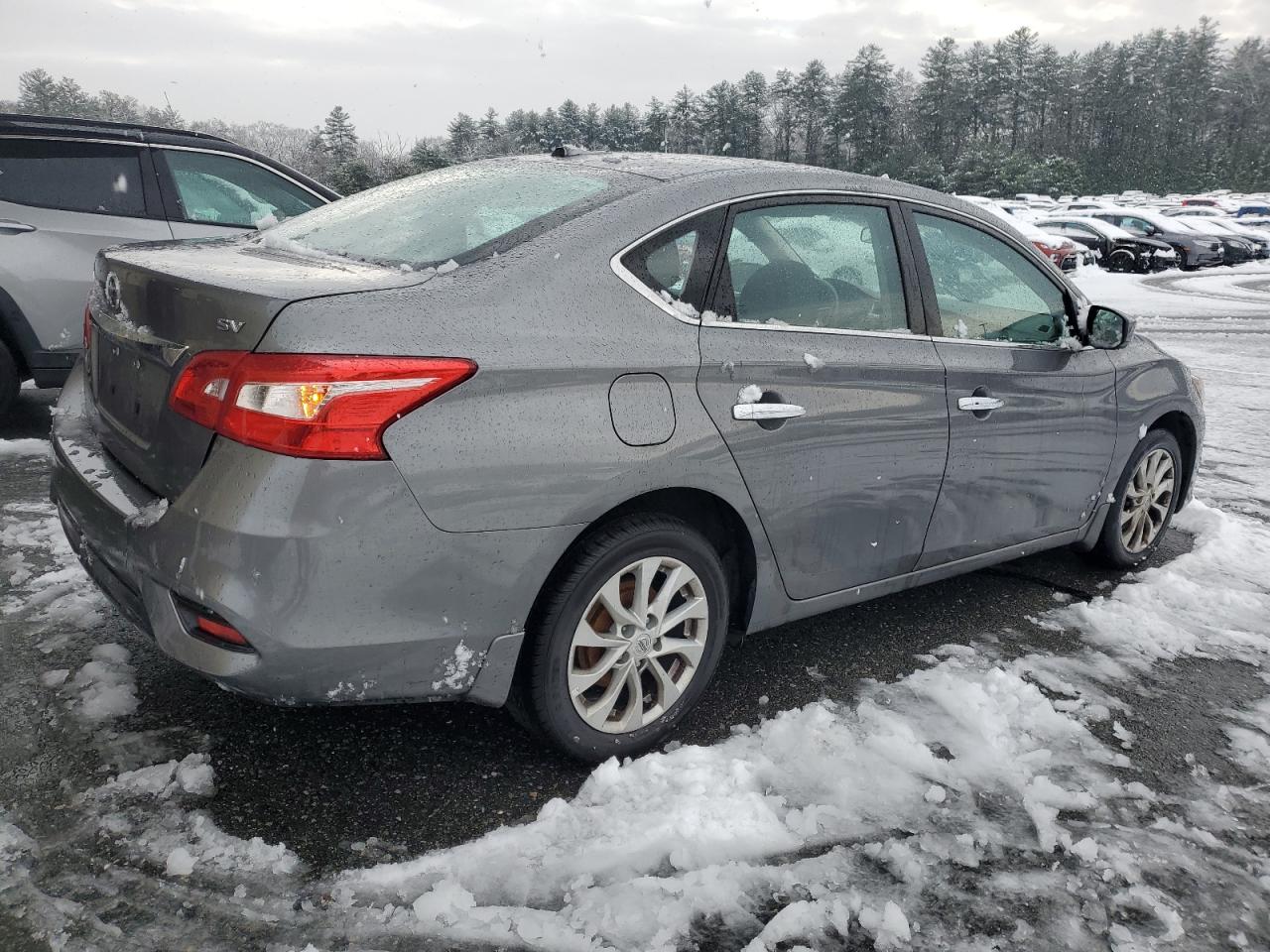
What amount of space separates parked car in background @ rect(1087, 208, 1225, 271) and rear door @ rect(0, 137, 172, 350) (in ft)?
94.3

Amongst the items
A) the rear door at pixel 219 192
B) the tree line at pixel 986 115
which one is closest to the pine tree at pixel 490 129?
the tree line at pixel 986 115

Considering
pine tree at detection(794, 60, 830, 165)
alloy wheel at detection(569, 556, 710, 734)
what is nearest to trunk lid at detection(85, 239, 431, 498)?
alloy wheel at detection(569, 556, 710, 734)

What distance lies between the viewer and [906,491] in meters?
3.22

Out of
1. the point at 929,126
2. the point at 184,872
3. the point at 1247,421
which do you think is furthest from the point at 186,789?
the point at 929,126

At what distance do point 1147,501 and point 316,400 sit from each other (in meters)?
3.84

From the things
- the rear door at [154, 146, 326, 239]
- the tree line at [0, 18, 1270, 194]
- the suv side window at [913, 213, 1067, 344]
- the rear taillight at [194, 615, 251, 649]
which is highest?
the tree line at [0, 18, 1270, 194]

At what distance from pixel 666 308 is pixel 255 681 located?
1354 millimetres

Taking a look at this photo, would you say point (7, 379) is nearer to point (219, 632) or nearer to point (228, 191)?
point (228, 191)

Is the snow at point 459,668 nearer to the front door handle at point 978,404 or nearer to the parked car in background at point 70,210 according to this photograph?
the front door handle at point 978,404

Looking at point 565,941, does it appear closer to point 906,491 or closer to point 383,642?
point 383,642

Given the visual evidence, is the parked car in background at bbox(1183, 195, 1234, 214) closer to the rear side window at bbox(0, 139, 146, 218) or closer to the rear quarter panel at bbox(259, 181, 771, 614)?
the rear side window at bbox(0, 139, 146, 218)

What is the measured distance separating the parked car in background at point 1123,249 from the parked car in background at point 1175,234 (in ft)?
1.22

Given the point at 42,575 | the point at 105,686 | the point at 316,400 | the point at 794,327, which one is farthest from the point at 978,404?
the point at 42,575

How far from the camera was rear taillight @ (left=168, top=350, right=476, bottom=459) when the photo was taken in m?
2.10
